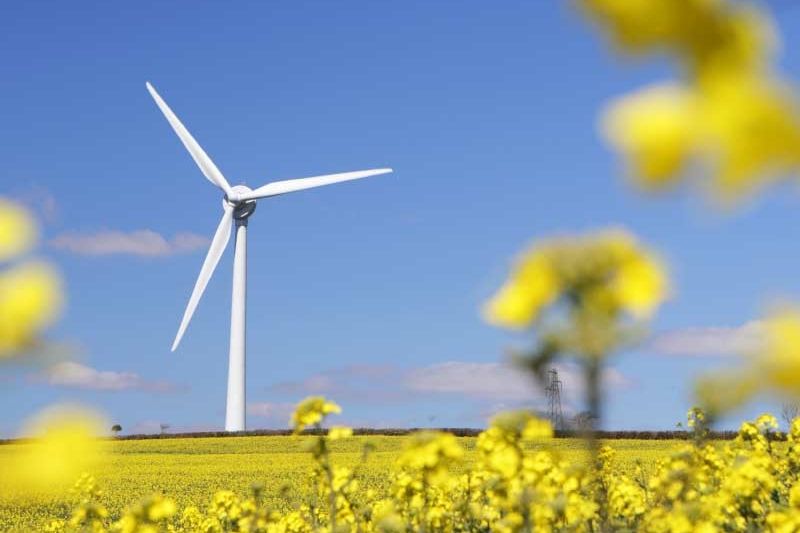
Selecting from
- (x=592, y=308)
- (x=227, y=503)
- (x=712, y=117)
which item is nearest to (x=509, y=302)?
(x=592, y=308)

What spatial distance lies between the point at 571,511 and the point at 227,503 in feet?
13.4

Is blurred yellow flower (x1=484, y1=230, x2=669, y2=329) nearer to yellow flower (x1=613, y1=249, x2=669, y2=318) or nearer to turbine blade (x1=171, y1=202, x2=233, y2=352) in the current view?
yellow flower (x1=613, y1=249, x2=669, y2=318)

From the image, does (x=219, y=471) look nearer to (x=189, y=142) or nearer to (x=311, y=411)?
(x=189, y=142)

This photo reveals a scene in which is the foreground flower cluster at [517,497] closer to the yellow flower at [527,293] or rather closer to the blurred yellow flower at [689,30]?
the yellow flower at [527,293]

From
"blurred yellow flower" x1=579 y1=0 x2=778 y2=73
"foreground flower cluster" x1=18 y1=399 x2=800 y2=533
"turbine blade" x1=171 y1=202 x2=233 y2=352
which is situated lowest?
"foreground flower cluster" x1=18 y1=399 x2=800 y2=533

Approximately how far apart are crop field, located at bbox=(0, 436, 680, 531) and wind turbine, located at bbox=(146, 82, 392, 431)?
A: 290 cm

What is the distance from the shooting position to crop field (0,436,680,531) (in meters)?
19.8

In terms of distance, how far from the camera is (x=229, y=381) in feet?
158

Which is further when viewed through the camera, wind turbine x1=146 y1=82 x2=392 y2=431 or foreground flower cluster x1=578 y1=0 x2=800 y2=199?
wind turbine x1=146 y1=82 x2=392 y2=431

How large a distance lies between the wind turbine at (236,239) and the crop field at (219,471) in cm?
290

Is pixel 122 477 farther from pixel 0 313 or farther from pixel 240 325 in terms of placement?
pixel 0 313

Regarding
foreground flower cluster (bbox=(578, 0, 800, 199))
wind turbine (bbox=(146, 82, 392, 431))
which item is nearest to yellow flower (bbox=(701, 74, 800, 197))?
foreground flower cluster (bbox=(578, 0, 800, 199))

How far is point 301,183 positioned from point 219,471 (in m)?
14.7

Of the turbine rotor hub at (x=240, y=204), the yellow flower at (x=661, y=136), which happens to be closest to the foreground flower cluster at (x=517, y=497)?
the yellow flower at (x=661, y=136)
